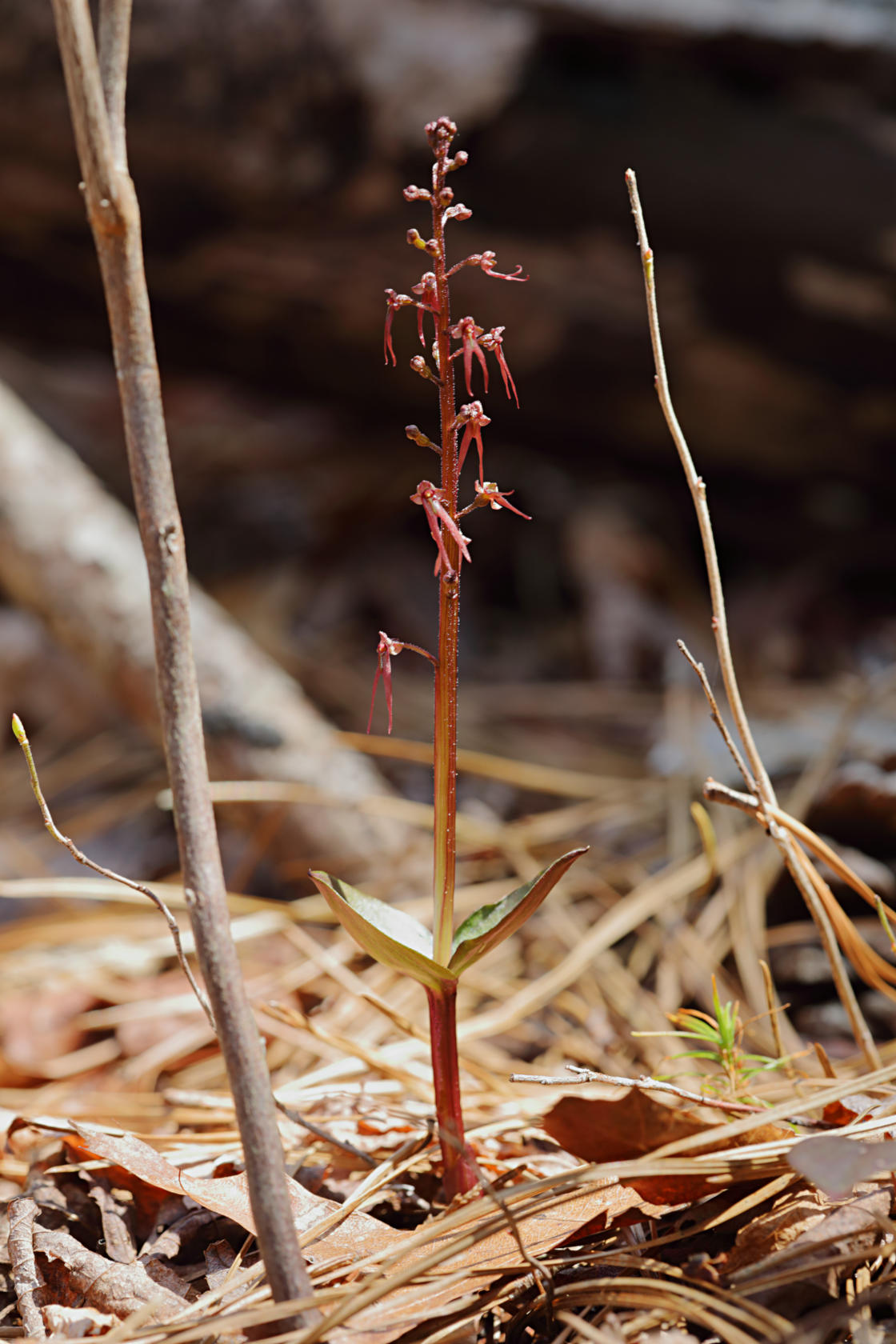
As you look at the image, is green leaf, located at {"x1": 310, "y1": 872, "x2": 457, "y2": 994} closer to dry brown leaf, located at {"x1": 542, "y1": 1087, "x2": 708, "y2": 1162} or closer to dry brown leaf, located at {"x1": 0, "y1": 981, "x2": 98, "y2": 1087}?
dry brown leaf, located at {"x1": 542, "y1": 1087, "x2": 708, "y2": 1162}

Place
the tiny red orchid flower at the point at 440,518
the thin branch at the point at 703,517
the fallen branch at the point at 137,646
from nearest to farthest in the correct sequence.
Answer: the tiny red orchid flower at the point at 440,518, the thin branch at the point at 703,517, the fallen branch at the point at 137,646

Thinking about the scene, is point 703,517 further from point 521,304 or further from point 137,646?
point 521,304

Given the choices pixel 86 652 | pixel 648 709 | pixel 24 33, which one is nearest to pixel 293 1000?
pixel 86 652

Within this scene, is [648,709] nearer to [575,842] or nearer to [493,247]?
[575,842]

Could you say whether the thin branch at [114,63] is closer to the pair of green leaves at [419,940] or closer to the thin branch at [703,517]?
the thin branch at [703,517]

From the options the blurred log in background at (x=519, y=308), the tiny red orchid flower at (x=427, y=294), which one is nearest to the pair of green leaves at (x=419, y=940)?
the tiny red orchid flower at (x=427, y=294)

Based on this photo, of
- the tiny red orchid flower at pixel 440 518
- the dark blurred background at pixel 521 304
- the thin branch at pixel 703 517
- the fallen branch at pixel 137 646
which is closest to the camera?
the tiny red orchid flower at pixel 440 518

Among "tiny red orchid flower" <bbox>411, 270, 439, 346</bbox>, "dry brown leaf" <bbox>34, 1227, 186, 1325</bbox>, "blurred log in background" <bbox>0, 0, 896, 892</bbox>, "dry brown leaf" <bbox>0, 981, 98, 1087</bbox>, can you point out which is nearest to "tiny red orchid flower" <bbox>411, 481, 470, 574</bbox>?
"tiny red orchid flower" <bbox>411, 270, 439, 346</bbox>
